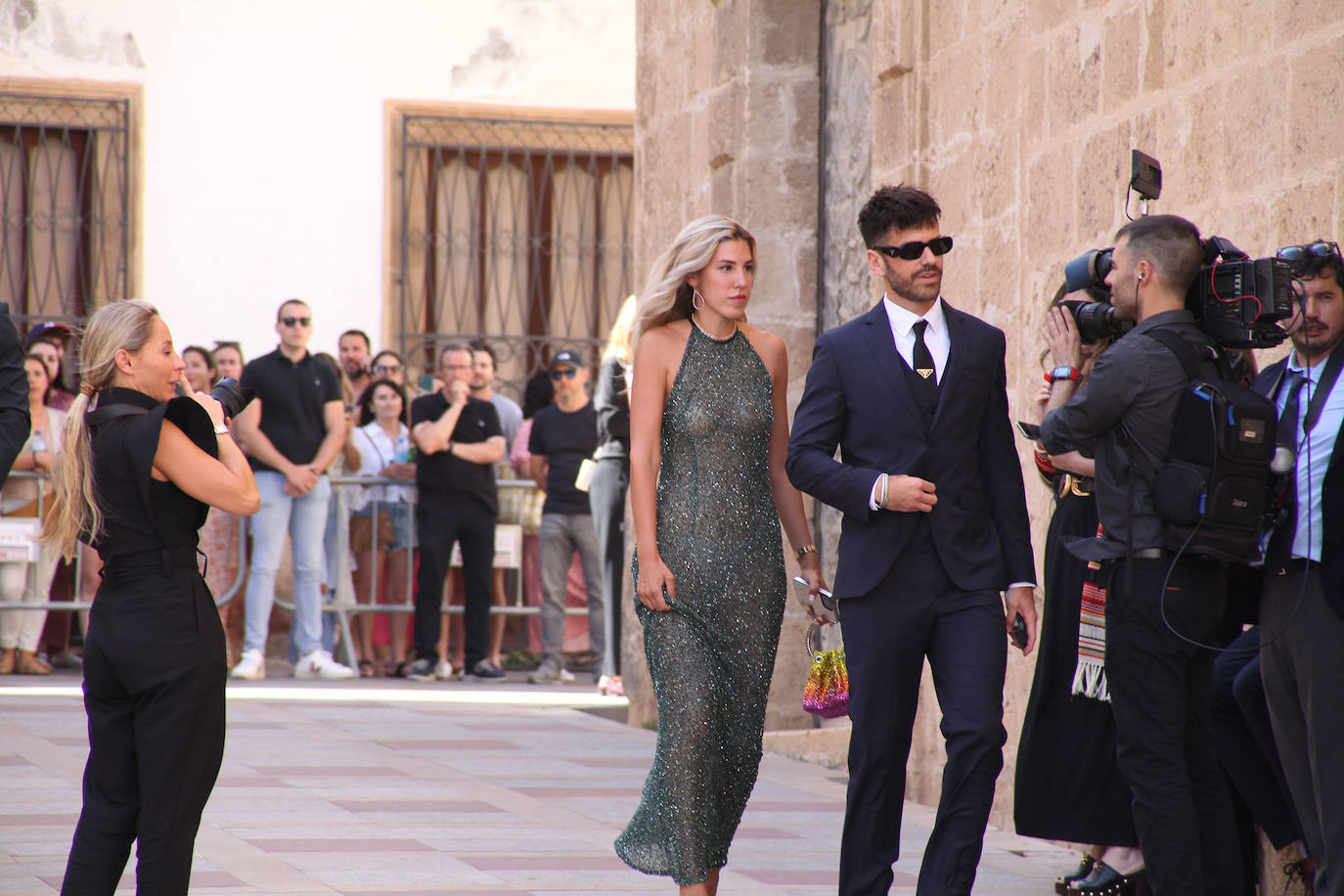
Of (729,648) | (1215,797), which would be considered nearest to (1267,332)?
(1215,797)

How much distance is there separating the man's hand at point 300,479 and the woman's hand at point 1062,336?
24.7 ft

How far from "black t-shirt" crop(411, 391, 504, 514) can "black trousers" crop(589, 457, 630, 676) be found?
3.64 feet

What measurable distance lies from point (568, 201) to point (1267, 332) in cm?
1265

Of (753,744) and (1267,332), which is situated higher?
(1267,332)

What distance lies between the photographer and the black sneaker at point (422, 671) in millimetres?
12695

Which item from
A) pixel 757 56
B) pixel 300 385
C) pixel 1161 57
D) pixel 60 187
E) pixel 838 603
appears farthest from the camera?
pixel 60 187

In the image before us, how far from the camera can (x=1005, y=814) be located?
22.9ft

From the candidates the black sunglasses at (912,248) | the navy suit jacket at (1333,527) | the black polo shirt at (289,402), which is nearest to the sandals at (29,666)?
the black polo shirt at (289,402)

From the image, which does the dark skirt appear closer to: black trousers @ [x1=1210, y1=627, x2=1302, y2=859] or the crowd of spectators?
black trousers @ [x1=1210, y1=627, x2=1302, y2=859]

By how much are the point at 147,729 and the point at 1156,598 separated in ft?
8.20

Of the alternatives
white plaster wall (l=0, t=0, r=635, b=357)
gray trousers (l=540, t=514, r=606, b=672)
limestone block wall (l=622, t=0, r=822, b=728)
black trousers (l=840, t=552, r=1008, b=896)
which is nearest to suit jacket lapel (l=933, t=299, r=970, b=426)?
black trousers (l=840, t=552, r=1008, b=896)

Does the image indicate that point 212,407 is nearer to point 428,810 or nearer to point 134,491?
point 134,491

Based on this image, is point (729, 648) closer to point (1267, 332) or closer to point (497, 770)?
point (1267, 332)

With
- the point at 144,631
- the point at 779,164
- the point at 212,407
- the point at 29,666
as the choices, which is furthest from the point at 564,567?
the point at 144,631
